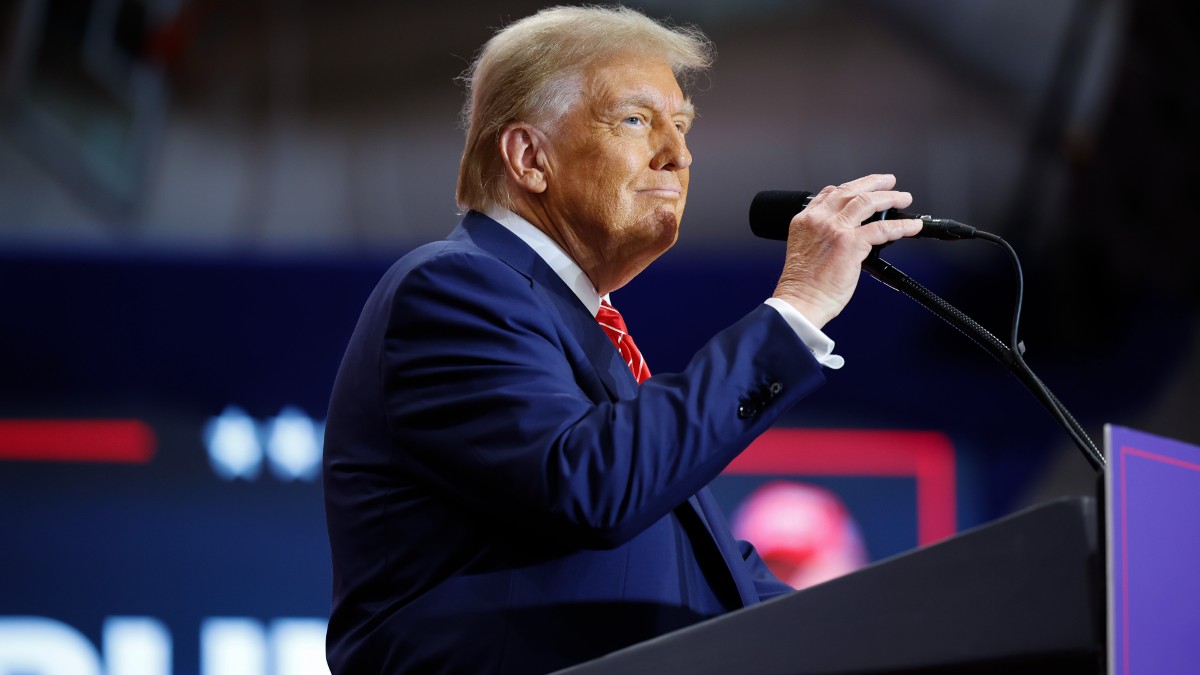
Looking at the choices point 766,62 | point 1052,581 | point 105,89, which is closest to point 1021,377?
point 1052,581

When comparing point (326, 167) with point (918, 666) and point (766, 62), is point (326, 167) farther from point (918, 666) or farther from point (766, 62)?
point (918, 666)

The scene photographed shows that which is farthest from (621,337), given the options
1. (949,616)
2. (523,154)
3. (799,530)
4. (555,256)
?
(799,530)

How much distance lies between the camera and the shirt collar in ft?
4.66

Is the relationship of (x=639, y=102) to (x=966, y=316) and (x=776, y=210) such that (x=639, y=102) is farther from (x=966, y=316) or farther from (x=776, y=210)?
(x=966, y=316)

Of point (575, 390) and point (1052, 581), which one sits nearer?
point (1052, 581)

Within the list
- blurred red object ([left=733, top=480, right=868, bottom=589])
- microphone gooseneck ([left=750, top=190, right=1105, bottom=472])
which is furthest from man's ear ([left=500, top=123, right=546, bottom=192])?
blurred red object ([left=733, top=480, right=868, bottom=589])

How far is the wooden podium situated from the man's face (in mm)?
606

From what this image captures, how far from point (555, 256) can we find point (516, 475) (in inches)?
15.0

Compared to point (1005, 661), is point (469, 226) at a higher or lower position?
higher

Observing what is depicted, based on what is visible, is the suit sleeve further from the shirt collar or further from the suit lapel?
the shirt collar

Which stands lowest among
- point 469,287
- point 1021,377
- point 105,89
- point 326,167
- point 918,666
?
point 918,666

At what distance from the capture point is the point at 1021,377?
123 centimetres

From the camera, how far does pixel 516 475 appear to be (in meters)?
1.11

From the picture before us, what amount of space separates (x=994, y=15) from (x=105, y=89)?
2.68 m
